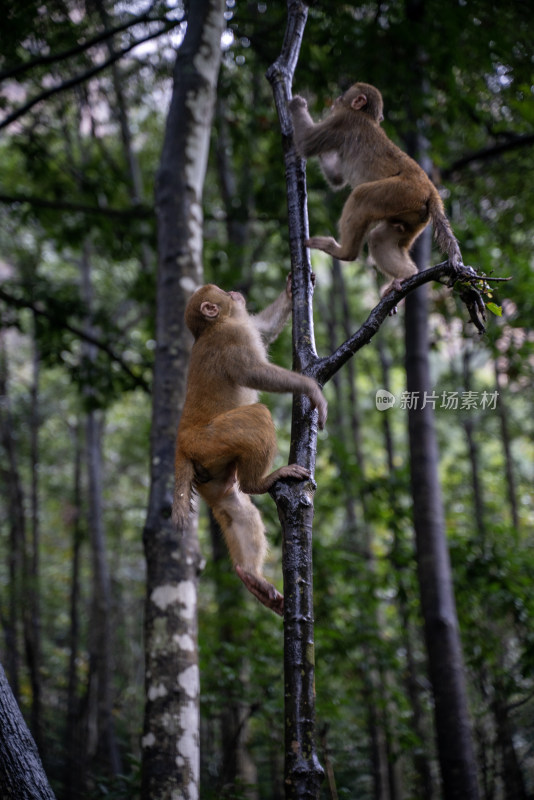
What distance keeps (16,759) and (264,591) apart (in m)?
1.48

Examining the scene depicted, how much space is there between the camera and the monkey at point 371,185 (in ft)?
13.9

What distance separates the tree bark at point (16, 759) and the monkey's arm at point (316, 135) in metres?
4.05

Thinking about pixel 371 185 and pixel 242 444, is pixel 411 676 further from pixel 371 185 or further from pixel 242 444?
pixel 371 185

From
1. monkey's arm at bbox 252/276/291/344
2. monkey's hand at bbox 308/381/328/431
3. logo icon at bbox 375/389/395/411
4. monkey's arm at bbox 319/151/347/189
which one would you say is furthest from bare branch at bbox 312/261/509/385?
monkey's arm at bbox 319/151/347/189

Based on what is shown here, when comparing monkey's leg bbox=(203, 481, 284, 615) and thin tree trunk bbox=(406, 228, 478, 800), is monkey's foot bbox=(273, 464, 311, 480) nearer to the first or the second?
monkey's leg bbox=(203, 481, 284, 615)

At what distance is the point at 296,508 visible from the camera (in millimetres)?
2639

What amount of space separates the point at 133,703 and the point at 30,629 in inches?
153

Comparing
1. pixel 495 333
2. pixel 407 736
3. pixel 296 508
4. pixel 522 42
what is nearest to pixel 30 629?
pixel 407 736

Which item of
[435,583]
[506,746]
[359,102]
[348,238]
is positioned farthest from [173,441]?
[506,746]

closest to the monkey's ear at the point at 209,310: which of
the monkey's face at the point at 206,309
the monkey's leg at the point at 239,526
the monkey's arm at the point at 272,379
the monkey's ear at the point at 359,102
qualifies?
the monkey's face at the point at 206,309

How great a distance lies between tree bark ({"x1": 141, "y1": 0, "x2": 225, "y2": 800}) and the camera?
4098 millimetres

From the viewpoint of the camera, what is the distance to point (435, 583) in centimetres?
596

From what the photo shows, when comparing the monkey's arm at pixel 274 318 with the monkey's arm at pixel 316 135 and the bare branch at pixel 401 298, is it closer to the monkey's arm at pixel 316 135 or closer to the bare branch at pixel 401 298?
the monkey's arm at pixel 316 135

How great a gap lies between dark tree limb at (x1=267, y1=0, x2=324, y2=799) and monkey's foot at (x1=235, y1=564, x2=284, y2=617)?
934 mm
